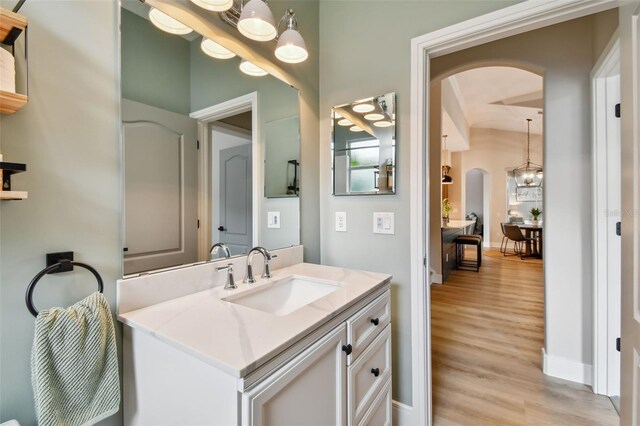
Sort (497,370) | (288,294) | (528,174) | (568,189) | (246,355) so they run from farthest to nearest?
(528,174)
(497,370)
(568,189)
(288,294)
(246,355)

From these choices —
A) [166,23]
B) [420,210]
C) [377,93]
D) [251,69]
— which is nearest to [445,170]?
[377,93]

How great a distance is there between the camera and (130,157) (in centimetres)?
107

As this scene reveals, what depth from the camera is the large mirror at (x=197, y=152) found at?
1.09 metres

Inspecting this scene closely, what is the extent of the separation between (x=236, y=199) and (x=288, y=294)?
560 millimetres

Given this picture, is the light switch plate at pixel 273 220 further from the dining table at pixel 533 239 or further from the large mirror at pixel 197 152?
the dining table at pixel 533 239

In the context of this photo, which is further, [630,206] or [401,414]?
[401,414]

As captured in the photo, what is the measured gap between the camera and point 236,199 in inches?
59.1

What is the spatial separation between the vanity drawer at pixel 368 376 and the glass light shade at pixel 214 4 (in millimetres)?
1545

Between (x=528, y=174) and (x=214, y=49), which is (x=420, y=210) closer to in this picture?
(x=214, y=49)

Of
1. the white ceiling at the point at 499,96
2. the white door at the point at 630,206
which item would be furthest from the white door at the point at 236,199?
the white ceiling at the point at 499,96

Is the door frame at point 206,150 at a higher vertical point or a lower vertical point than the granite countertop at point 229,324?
higher

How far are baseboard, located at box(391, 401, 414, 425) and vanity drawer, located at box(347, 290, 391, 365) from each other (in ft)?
1.90

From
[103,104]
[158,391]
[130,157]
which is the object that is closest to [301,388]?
[158,391]

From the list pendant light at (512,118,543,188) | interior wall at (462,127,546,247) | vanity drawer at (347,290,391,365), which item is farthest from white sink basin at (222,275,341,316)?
pendant light at (512,118,543,188)
